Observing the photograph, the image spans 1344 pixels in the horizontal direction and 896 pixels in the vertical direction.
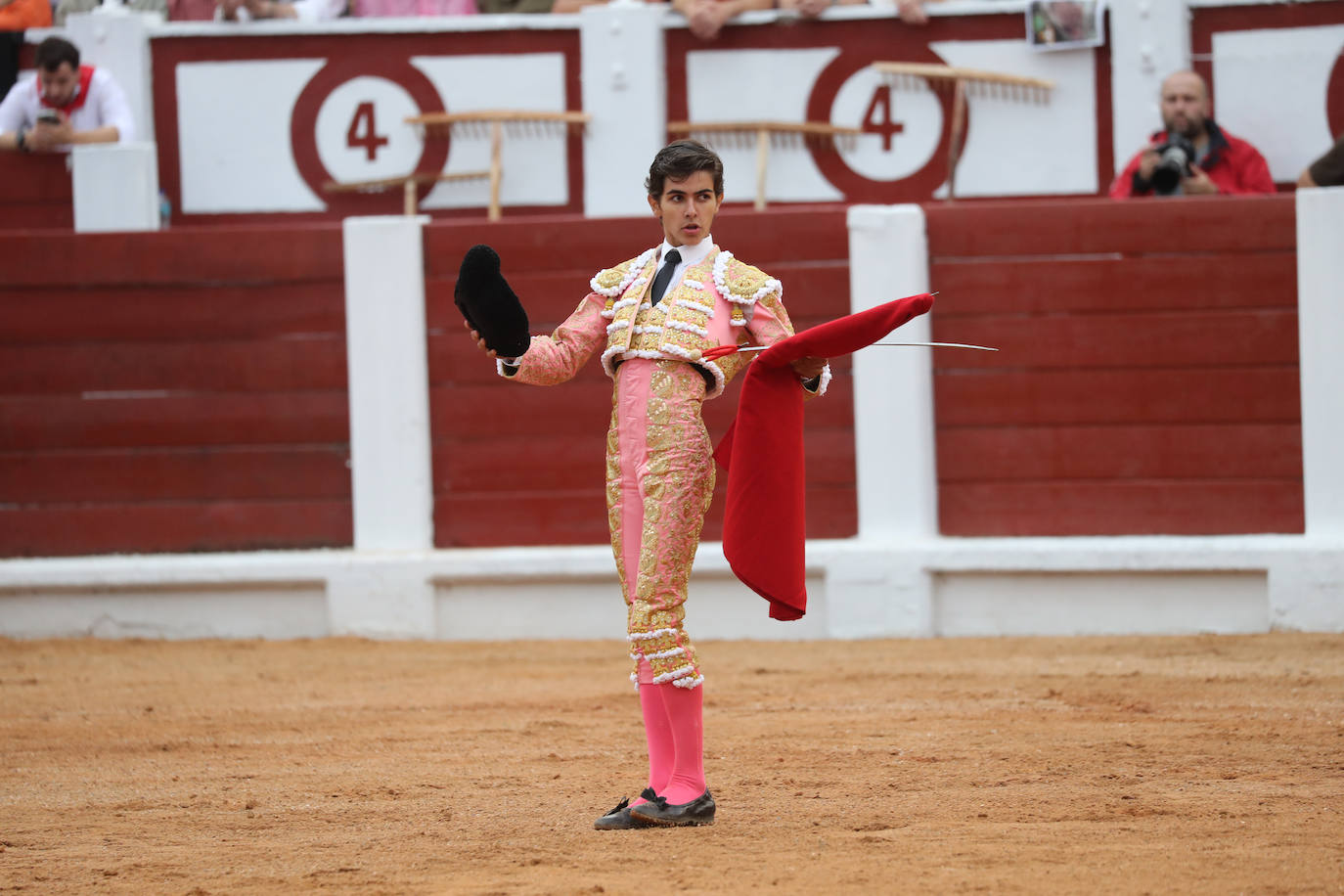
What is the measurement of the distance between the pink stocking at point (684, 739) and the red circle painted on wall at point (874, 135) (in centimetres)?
476

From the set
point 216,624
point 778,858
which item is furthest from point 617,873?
point 216,624

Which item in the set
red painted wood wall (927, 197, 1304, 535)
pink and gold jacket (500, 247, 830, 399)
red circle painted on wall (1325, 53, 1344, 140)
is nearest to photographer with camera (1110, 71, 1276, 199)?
red painted wood wall (927, 197, 1304, 535)

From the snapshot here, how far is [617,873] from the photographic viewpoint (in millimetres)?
2988

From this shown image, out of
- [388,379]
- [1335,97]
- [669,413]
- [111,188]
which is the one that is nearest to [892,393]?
[388,379]

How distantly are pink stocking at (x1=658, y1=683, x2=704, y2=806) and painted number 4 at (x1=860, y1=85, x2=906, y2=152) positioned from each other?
15.9 ft

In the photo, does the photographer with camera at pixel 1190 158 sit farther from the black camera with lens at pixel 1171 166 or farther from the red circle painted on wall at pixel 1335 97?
the red circle painted on wall at pixel 1335 97

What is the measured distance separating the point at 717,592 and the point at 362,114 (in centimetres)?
304

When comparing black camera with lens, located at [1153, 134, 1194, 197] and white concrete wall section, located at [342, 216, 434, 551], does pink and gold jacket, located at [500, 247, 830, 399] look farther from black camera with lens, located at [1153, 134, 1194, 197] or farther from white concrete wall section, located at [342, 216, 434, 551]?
black camera with lens, located at [1153, 134, 1194, 197]

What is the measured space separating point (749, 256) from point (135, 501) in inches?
A: 102

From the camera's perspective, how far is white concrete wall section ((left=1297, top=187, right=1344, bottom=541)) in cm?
623

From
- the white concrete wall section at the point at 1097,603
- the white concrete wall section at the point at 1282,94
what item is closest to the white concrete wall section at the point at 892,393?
the white concrete wall section at the point at 1097,603

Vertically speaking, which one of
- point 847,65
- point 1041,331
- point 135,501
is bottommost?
point 135,501

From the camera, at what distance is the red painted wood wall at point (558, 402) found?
652 cm

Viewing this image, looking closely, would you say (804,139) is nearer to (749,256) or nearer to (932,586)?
(749,256)
